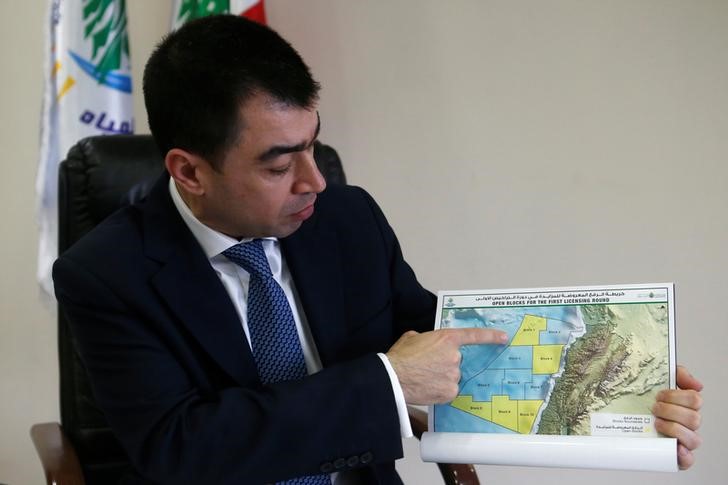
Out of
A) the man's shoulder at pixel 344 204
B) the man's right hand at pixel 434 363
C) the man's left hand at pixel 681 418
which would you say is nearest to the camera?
the man's left hand at pixel 681 418

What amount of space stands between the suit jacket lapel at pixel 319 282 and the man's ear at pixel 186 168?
0.21 meters

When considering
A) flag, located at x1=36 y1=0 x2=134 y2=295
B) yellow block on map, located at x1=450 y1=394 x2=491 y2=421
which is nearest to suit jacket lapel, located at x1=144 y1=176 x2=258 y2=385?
yellow block on map, located at x1=450 y1=394 x2=491 y2=421

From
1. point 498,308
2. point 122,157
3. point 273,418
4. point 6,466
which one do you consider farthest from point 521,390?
point 6,466

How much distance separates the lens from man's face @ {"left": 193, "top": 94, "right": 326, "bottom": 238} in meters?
1.26

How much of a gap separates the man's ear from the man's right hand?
1.39 feet

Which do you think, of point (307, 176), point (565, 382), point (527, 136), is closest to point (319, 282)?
point (307, 176)

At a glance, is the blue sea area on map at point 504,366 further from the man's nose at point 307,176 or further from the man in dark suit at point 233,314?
the man's nose at point 307,176

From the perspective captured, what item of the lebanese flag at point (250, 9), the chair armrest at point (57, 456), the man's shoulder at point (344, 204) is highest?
the lebanese flag at point (250, 9)

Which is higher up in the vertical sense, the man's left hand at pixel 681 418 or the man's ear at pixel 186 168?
the man's ear at pixel 186 168

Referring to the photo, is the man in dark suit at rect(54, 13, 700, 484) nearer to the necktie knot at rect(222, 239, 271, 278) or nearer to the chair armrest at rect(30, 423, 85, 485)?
the necktie knot at rect(222, 239, 271, 278)

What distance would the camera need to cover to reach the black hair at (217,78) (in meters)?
1.25

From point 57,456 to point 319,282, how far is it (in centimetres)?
62

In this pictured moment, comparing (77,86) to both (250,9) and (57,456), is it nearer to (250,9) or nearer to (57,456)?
(250,9)

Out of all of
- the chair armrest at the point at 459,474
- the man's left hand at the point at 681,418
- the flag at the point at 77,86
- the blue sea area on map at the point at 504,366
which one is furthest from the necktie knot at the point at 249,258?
the flag at the point at 77,86
